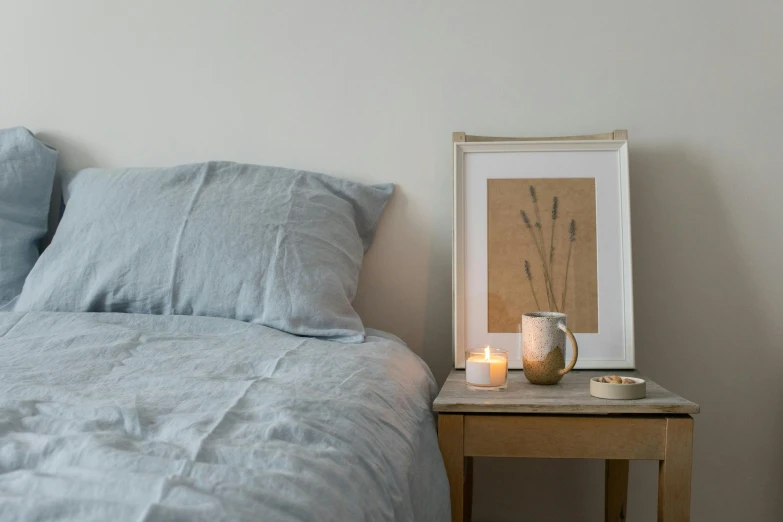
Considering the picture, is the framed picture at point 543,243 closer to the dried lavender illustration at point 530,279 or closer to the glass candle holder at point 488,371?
the dried lavender illustration at point 530,279

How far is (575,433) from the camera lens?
A: 1171 millimetres

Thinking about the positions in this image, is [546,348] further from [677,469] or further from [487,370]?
[677,469]

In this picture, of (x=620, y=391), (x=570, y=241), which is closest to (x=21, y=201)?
(x=570, y=241)

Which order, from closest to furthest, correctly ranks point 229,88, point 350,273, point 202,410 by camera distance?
point 202,410 < point 350,273 < point 229,88

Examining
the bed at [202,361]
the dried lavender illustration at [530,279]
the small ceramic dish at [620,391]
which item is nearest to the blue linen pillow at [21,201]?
the bed at [202,361]

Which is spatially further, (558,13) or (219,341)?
(558,13)

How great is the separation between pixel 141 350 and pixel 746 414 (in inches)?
51.6

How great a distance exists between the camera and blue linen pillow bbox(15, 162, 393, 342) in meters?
1.37

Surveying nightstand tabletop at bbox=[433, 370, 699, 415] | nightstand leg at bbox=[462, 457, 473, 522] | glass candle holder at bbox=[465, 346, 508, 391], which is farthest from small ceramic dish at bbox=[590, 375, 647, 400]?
nightstand leg at bbox=[462, 457, 473, 522]

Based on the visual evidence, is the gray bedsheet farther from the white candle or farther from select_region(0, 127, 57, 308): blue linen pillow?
select_region(0, 127, 57, 308): blue linen pillow

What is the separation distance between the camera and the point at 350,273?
152 centimetres

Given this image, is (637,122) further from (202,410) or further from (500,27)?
(202,410)

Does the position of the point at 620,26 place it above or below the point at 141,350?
above

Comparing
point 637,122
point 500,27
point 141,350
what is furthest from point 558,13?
point 141,350
